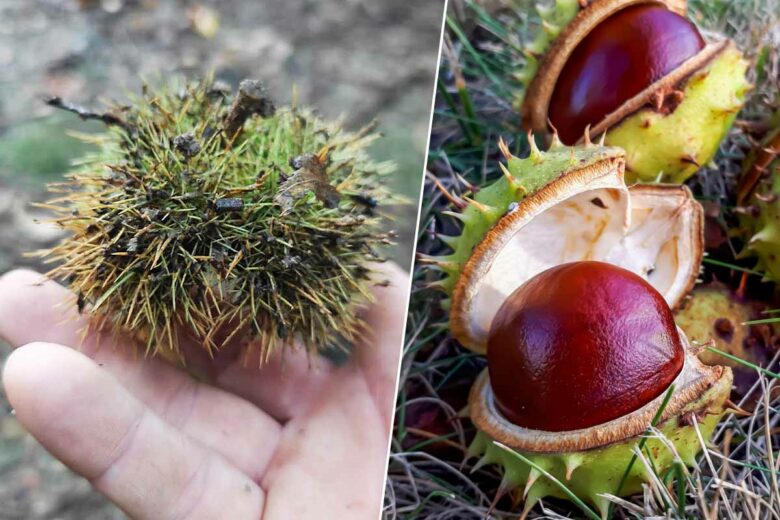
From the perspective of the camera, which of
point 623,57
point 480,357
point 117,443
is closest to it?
point 117,443

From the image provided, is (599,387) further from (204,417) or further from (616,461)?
(204,417)

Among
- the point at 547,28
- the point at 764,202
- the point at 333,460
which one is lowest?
the point at 333,460

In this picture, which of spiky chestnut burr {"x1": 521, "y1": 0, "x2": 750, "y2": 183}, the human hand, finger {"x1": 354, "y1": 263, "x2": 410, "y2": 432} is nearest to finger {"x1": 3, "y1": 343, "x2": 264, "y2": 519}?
the human hand

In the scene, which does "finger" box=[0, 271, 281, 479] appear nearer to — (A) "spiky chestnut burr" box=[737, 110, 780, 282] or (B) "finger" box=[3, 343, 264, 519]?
(B) "finger" box=[3, 343, 264, 519]

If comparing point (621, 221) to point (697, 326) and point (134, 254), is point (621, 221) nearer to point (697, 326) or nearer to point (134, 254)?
point (697, 326)

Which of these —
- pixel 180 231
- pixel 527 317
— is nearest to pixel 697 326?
pixel 527 317

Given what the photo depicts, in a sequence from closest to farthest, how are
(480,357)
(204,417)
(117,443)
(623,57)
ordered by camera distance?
(117,443)
(204,417)
(623,57)
(480,357)

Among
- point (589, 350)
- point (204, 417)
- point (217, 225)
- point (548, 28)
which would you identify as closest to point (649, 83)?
point (548, 28)
